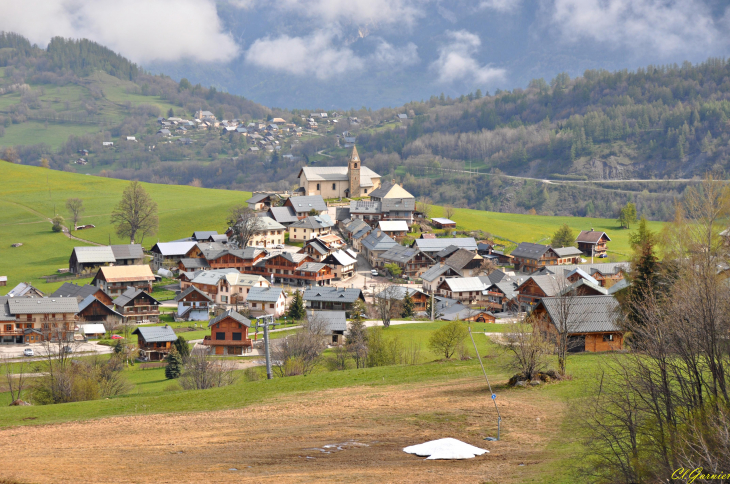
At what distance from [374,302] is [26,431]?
4692cm

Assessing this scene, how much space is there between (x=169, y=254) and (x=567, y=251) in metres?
53.1

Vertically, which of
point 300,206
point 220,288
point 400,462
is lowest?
point 400,462

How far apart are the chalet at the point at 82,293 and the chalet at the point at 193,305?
290 inches

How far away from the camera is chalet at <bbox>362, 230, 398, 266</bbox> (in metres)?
92.7

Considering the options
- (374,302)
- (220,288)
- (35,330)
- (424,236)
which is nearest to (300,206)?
(424,236)

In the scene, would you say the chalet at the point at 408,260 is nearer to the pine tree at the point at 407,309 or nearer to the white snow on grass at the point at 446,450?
the pine tree at the point at 407,309

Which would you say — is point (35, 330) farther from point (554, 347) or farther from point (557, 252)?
point (557, 252)

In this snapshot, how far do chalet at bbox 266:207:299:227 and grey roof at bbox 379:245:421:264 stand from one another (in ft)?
58.8

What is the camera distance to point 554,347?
31.2 metres

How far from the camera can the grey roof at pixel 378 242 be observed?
92.8m

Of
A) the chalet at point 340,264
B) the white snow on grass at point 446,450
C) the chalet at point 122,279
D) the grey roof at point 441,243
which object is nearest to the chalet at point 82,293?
the chalet at point 122,279

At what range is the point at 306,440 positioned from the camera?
23.0 meters

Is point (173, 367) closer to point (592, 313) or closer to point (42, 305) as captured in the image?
point (42, 305)

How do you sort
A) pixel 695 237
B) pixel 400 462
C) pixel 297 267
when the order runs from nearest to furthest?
pixel 400 462 → pixel 695 237 → pixel 297 267
